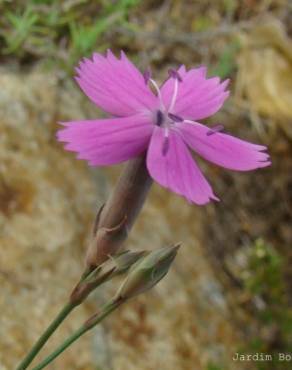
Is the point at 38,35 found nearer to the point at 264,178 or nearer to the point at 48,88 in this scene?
the point at 48,88

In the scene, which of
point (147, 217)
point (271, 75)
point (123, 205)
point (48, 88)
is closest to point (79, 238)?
point (147, 217)

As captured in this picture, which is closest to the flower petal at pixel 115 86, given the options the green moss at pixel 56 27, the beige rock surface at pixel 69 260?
the beige rock surface at pixel 69 260

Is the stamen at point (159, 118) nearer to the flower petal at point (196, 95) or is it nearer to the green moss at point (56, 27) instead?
the flower petal at point (196, 95)

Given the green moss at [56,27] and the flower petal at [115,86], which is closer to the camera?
the flower petal at [115,86]

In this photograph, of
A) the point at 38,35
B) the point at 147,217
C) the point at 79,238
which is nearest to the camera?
the point at 79,238

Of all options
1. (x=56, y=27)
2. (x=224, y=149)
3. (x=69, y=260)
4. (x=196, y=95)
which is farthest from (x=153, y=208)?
(x=224, y=149)

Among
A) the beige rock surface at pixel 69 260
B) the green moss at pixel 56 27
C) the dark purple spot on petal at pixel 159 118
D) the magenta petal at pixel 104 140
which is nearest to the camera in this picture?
the magenta petal at pixel 104 140

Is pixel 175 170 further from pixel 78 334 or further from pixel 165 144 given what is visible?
pixel 78 334

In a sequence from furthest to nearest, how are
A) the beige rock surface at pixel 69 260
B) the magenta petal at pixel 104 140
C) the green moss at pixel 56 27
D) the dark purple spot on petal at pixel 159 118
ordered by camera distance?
the green moss at pixel 56 27 < the beige rock surface at pixel 69 260 < the dark purple spot on petal at pixel 159 118 < the magenta petal at pixel 104 140
